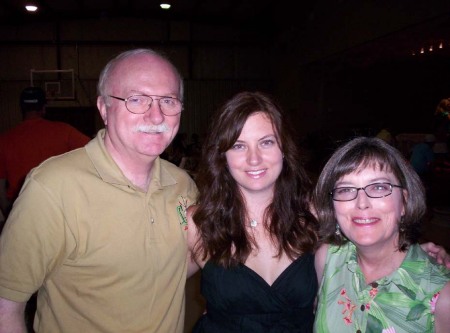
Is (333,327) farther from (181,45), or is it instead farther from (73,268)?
(181,45)

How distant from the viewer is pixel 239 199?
7.45 ft

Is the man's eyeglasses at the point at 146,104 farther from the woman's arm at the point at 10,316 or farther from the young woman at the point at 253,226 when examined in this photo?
the woman's arm at the point at 10,316

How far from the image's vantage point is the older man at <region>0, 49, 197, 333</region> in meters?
1.53

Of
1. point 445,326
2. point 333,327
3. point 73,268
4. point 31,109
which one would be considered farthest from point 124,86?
point 31,109

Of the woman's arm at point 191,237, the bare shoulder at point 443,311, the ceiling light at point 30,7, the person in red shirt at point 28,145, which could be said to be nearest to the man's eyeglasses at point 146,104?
the woman's arm at point 191,237

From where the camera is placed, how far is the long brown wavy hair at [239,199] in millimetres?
2092

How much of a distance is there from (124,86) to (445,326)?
161 cm

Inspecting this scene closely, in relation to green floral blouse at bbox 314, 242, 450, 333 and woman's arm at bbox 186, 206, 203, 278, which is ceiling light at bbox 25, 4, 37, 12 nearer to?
woman's arm at bbox 186, 206, 203, 278

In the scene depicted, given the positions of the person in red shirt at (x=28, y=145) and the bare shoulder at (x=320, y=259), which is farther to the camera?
the person in red shirt at (x=28, y=145)

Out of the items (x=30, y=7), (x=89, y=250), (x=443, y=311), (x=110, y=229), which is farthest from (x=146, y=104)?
(x=30, y=7)

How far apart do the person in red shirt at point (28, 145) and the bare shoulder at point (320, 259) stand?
2.22 metres

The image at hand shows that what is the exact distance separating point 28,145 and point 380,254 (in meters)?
2.94

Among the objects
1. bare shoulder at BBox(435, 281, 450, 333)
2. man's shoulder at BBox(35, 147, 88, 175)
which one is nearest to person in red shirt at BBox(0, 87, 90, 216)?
man's shoulder at BBox(35, 147, 88, 175)

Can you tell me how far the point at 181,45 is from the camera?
48.8 feet
